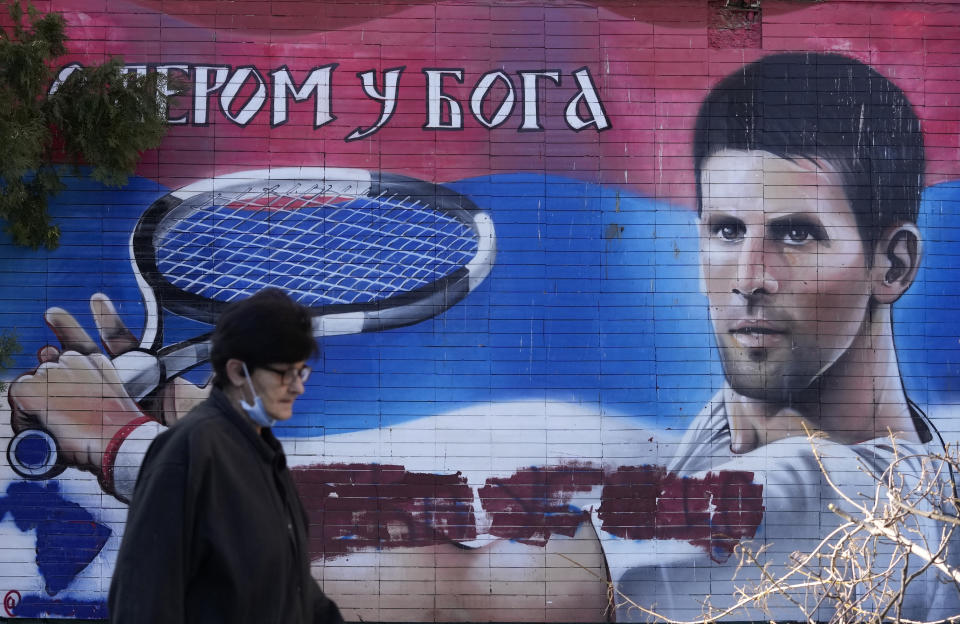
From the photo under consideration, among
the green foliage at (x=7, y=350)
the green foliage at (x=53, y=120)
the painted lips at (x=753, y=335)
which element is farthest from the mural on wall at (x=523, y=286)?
the green foliage at (x=53, y=120)

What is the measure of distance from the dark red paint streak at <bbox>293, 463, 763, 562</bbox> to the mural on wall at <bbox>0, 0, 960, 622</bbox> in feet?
0.07

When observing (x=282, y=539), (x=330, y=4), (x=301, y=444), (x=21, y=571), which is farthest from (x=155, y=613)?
(x=330, y=4)

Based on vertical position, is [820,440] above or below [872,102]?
below

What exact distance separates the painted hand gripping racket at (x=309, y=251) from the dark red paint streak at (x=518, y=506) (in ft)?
3.59

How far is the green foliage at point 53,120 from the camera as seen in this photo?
598cm

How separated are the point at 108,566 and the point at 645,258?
4199 millimetres

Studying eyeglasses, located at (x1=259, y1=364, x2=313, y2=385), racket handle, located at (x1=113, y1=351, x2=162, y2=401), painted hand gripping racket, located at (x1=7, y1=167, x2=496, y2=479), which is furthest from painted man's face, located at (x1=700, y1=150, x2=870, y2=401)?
eyeglasses, located at (x1=259, y1=364, x2=313, y2=385)

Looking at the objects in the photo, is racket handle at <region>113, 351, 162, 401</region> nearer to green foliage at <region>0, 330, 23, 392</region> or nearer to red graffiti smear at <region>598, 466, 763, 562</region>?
green foliage at <region>0, 330, 23, 392</region>

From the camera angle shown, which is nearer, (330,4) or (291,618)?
(291,618)

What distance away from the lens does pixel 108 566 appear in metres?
6.41

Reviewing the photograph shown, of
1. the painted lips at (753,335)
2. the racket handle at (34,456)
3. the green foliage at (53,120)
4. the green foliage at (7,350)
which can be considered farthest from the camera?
the painted lips at (753,335)

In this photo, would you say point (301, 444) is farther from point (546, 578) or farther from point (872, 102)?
point (872, 102)

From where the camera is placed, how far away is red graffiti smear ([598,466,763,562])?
21.3ft

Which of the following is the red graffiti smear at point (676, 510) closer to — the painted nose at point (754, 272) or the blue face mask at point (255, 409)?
the painted nose at point (754, 272)
